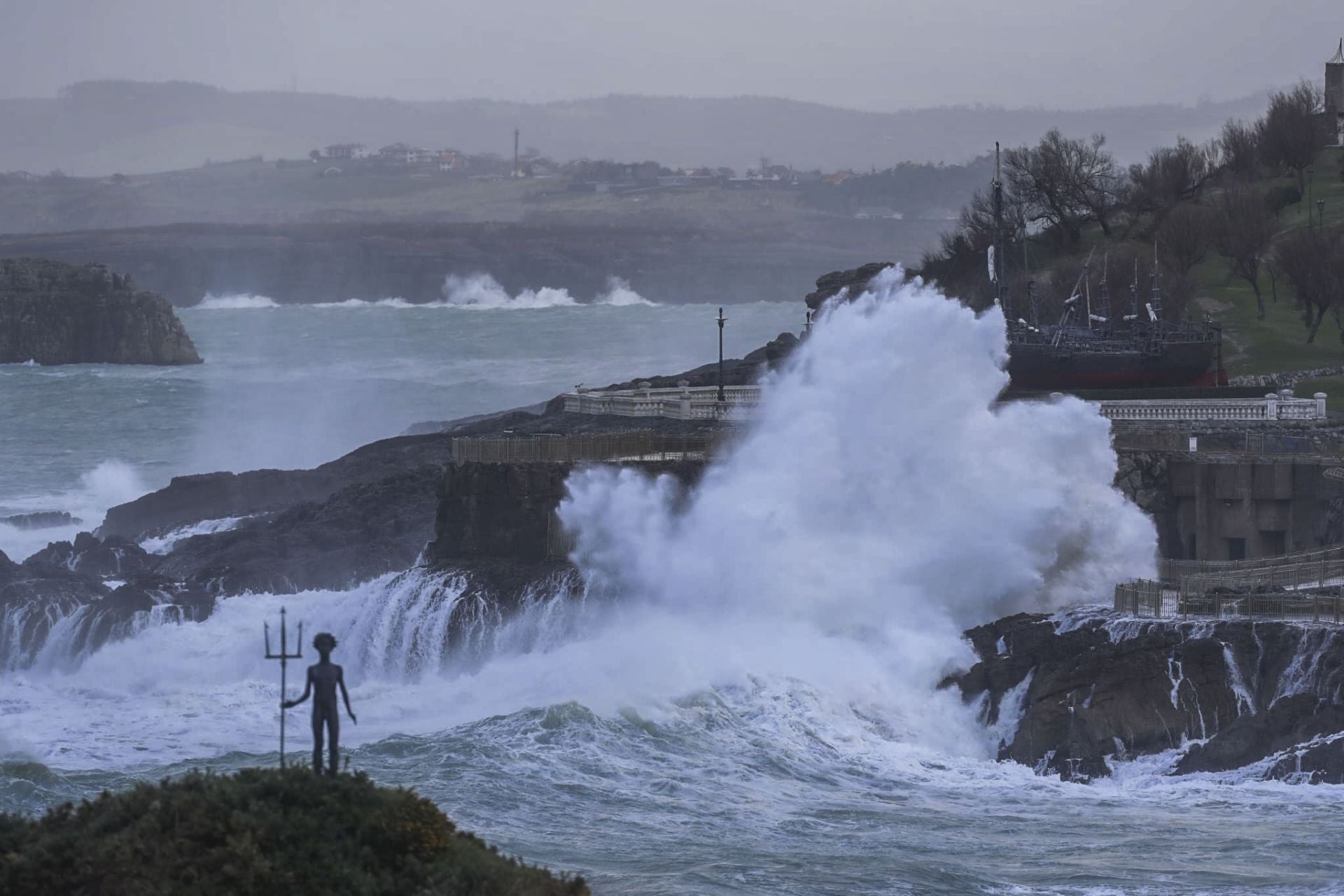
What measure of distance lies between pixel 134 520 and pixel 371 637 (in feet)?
66.4

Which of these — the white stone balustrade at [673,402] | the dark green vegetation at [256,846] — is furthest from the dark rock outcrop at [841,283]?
the dark green vegetation at [256,846]

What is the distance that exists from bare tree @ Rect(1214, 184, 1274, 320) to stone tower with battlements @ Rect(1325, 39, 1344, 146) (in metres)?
23.3

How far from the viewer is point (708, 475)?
3838 centimetres

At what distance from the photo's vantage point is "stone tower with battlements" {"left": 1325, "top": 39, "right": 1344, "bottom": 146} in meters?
89.9

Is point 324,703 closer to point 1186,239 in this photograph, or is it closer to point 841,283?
point 1186,239

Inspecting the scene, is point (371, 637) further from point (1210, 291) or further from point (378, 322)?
point (378, 322)

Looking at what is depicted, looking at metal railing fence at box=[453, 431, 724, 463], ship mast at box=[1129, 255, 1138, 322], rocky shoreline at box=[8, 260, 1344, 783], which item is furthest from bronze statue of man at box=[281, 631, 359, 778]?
ship mast at box=[1129, 255, 1138, 322]

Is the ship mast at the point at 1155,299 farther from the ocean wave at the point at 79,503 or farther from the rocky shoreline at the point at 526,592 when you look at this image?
the ocean wave at the point at 79,503

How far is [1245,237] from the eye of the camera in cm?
6419

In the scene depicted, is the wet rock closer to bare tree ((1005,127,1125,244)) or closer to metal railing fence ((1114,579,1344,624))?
metal railing fence ((1114,579,1344,624))

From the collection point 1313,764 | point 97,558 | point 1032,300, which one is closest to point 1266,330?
point 1032,300

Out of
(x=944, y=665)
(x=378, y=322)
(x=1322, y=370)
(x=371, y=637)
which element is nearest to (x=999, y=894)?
(x=944, y=665)

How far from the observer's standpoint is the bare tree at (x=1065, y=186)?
236 ft

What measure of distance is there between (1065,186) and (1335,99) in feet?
86.7
